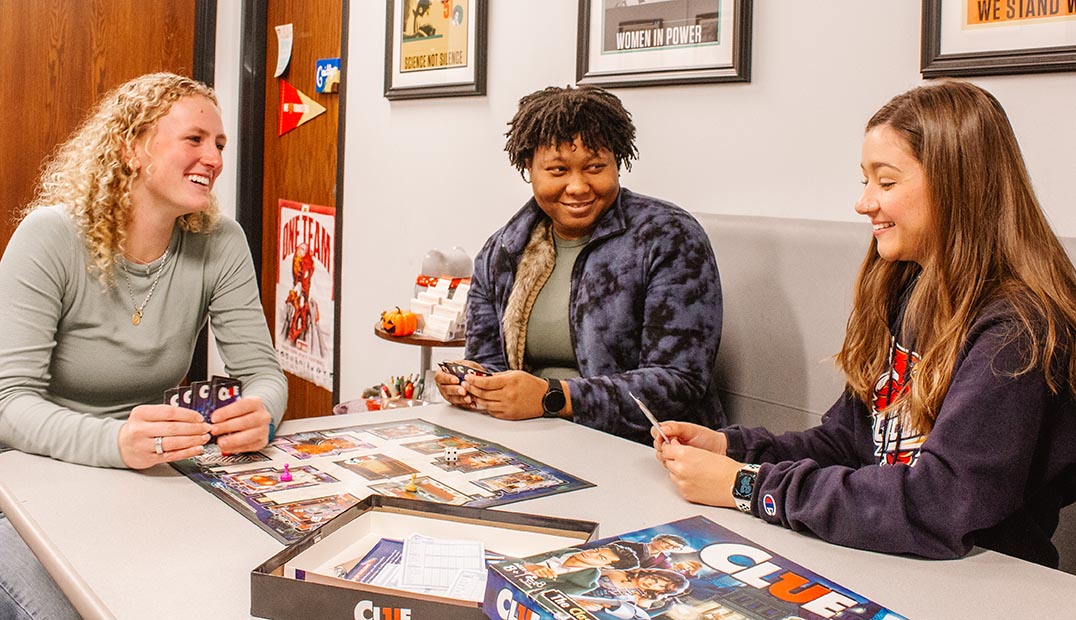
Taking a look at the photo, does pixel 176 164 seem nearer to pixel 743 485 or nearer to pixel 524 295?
pixel 524 295

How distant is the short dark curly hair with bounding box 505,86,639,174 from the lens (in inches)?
81.2

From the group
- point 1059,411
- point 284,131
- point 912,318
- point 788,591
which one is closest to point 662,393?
point 912,318

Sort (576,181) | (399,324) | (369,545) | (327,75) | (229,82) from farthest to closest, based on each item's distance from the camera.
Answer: (229,82) → (327,75) → (399,324) → (576,181) → (369,545)

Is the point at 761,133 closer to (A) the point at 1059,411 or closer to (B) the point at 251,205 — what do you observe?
(A) the point at 1059,411

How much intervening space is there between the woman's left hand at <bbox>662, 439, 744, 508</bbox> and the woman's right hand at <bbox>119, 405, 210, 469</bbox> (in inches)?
26.6

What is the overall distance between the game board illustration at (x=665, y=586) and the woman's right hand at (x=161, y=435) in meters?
0.67

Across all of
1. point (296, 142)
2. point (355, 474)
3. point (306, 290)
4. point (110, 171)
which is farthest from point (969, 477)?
point (296, 142)

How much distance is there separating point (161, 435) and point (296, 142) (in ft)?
9.94

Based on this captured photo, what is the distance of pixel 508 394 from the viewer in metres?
1.70

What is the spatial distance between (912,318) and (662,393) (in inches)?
27.1

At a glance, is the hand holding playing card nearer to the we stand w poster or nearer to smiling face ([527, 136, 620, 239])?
smiling face ([527, 136, 620, 239])

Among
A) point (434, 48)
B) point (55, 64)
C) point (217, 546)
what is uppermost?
point (55, 64)

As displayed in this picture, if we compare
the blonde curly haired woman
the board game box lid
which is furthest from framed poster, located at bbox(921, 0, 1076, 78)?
the blonde curly haired woman

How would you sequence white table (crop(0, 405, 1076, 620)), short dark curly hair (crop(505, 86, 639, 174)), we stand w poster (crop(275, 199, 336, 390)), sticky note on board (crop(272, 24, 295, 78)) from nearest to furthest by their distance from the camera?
white table (crop(0, 405, 1076, 620))
short dark curly hair (crop(505, 86, 639, 174))
we stand w poster (crop(275, 199, 336, 390))
sticky note on board (crop(272, 24, 295, 78))
